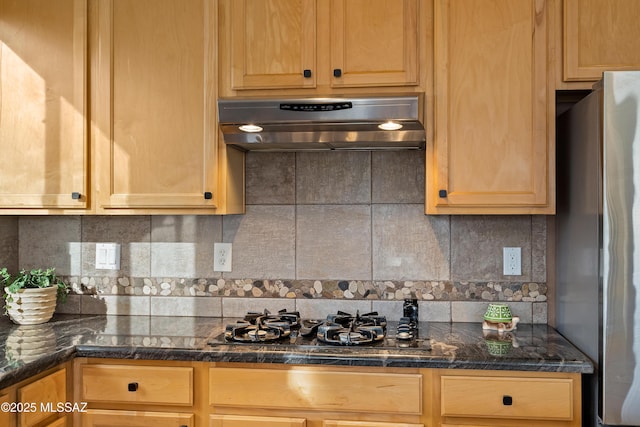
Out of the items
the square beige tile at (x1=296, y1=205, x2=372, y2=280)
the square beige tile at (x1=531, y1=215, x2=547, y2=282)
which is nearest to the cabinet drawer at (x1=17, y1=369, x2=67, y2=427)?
the square beige tile at (x1=296, y1=205, x2=372, y2=280)

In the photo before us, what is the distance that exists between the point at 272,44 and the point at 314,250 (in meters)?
0.91

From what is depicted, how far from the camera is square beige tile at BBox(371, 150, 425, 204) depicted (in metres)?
2.50

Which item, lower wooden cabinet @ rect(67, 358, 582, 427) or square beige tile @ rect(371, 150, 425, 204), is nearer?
lower wooden cabinet @ rect(67, 358, 582, 427)

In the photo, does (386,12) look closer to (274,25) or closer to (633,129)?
(274,25)

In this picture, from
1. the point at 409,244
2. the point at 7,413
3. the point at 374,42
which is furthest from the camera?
the point at 409,244

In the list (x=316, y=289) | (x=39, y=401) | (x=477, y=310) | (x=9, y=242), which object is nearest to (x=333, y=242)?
(x=316, y=289)

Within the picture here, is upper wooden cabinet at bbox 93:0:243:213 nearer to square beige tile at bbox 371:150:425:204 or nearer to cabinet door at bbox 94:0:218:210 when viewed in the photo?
cabinet door at bbox 94:0:218:210

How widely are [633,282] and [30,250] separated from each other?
2531 millimetres

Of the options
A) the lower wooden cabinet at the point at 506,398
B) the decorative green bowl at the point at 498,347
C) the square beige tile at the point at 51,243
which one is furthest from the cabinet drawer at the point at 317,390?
the square beige tile at the point at 51,243

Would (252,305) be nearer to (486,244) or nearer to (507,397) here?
(486,244)

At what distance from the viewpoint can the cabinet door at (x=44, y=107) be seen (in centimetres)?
232

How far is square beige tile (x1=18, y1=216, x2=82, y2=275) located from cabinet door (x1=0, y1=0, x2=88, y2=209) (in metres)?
0.36

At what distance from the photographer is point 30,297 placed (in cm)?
238

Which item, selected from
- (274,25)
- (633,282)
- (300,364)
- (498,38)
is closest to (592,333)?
(633,282)
